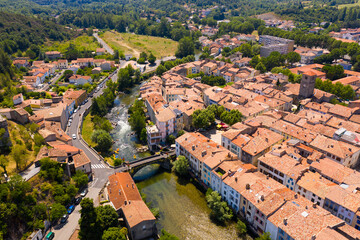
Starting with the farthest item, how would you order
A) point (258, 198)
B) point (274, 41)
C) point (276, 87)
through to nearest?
point (274, 41), point (276, 87), point (258, 198)

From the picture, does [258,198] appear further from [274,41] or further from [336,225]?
[274,41]

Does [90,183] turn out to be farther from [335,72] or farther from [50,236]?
[335,72]

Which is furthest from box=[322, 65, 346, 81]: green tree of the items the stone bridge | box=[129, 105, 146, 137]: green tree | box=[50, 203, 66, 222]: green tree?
box=[50, 203, 66, 222]: green tree

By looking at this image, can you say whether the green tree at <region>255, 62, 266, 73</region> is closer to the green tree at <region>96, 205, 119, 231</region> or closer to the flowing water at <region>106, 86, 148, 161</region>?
the flowing water at <region>106, 86, 148, 161</region>

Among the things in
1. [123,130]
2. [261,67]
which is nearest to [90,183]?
[123,130]

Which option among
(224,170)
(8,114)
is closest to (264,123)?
(224,170)
